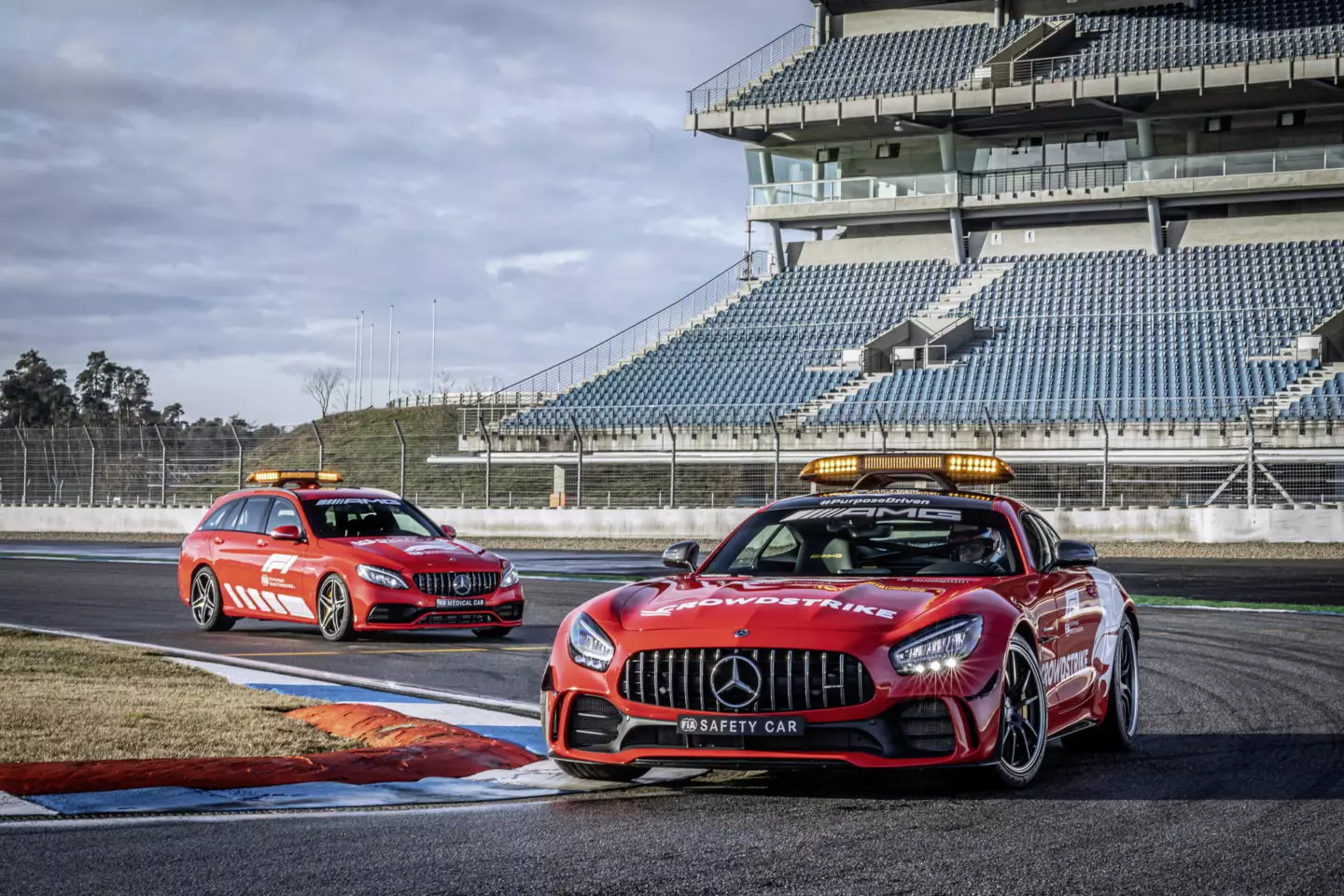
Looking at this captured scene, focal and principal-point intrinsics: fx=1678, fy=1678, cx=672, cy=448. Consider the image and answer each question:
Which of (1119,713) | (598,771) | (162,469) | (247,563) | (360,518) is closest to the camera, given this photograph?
(598,771)

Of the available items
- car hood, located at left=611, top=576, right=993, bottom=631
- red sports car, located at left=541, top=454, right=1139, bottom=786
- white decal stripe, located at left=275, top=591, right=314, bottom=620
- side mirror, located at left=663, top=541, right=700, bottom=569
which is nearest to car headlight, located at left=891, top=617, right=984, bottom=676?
red sports car, located at left=541, top=454, right=1139, bottom=786

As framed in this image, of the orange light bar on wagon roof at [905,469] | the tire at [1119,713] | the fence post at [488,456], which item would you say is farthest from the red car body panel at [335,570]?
the fence post at [488,456]

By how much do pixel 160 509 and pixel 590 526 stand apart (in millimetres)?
10543

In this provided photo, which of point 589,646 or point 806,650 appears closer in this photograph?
point 806,650

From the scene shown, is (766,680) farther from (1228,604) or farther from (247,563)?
(1228,604)

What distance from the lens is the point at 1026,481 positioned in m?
32.9

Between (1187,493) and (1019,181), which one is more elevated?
(1019,181)

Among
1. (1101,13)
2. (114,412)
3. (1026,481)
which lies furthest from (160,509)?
(114,412)

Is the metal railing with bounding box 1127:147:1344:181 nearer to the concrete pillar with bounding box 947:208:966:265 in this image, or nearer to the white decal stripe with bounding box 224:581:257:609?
the concrete pillar with bounding box 947:208:966:265

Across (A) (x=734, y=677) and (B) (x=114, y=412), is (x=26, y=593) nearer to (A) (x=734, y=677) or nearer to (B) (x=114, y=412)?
(A) (x=734, y=677)

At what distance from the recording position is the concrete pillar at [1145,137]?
144ft

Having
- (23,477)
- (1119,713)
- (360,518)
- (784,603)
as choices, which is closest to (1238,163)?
(23,477)

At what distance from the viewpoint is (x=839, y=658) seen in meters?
6.50

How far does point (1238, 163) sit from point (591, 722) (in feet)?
129
